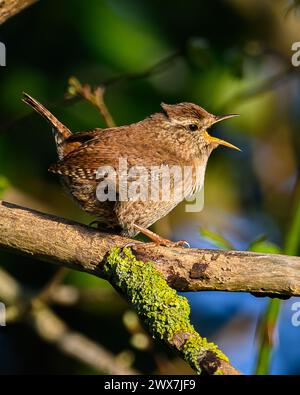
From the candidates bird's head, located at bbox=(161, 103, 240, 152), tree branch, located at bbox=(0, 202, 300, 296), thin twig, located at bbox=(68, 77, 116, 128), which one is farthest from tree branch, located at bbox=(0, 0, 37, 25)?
bird's head, located at bbox=(161, 103, 240, 152)

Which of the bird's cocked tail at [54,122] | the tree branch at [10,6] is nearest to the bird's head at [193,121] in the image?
the bird's cocked tail at [54,122]

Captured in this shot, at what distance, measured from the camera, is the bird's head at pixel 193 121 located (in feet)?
13.4

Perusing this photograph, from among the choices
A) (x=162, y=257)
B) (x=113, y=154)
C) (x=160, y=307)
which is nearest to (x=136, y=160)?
(x=113, y=154)

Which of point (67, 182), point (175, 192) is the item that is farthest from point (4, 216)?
point (175, 192)

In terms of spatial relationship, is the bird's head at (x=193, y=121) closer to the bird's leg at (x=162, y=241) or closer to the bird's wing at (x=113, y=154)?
the bird's wing at (x=113, y=154)

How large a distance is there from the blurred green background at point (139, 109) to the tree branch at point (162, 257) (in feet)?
3.87

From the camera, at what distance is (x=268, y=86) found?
4375 millimetres

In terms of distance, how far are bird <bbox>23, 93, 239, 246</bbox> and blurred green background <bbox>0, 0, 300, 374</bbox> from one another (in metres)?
0.66

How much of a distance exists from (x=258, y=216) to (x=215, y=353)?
239 centimetres

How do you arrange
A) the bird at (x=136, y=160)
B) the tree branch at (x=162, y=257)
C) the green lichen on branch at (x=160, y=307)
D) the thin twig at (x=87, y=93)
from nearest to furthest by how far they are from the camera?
the green lichen on branch at (x=160, y=307), the tree branch at (x=162, y=257), the bird at (x=136, y=160), the thin twig at (x=87, y=93)

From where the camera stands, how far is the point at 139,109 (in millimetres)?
4871

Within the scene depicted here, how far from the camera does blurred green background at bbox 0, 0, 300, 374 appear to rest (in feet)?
15.5

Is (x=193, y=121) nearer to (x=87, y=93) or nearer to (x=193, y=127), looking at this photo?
(x=193, y=127)
